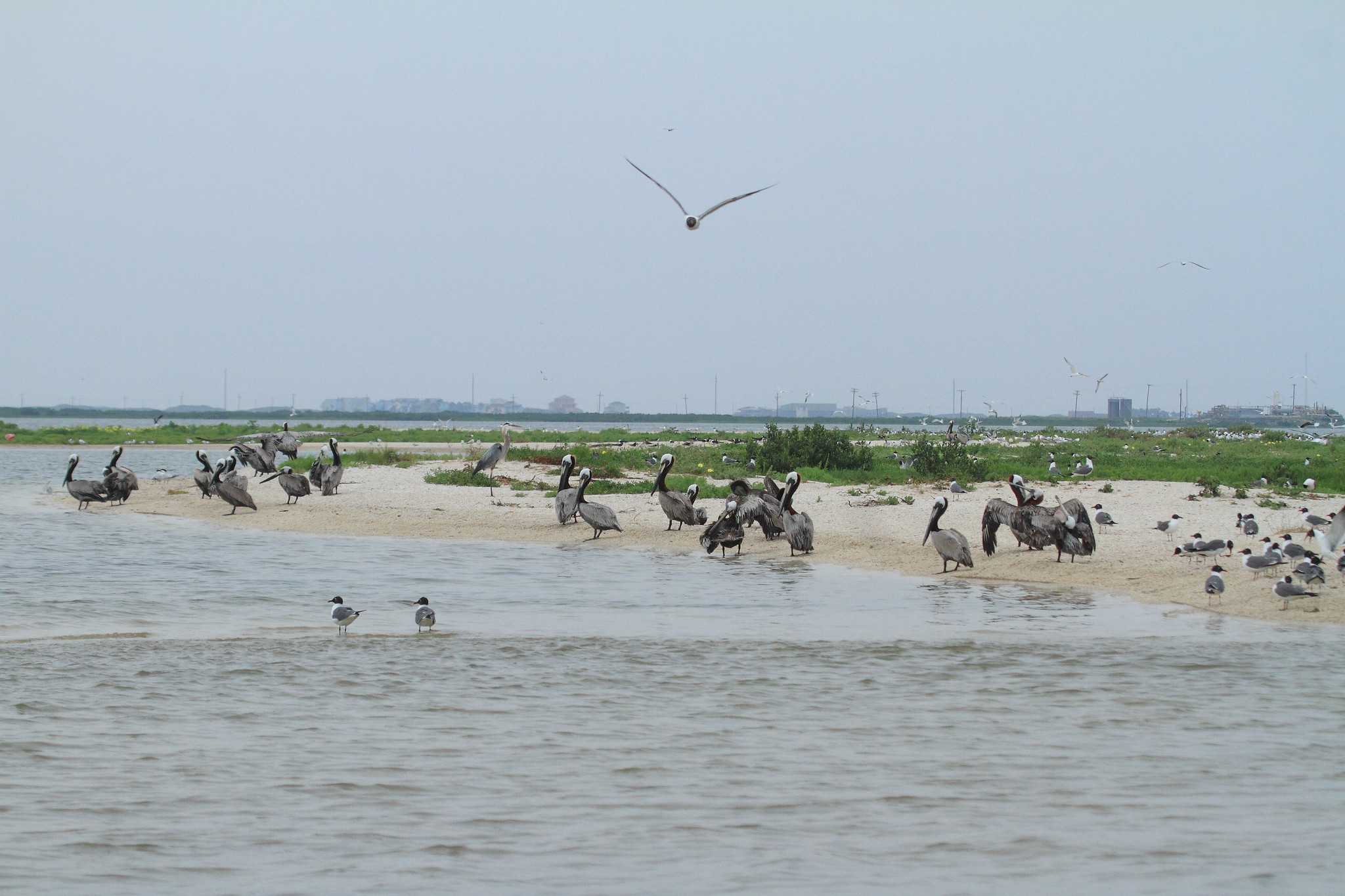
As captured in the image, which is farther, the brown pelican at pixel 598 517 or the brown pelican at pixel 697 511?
the brown pelican at pixel 697 511

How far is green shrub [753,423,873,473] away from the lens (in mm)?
28531

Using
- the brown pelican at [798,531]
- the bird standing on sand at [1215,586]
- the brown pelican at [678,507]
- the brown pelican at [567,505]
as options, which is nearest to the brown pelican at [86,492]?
the brown pelican at [567,505]

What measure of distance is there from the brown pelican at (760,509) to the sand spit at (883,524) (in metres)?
0.30

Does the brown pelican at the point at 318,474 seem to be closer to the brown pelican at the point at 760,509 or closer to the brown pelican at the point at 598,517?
the brown pelican at the point at 598,517

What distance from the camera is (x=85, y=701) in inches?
337

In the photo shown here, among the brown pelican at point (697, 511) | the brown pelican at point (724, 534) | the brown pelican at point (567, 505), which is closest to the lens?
the brown pelican at point (724, 534)

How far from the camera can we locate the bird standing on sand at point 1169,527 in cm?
1698

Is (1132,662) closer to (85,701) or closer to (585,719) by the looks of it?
(585,719)

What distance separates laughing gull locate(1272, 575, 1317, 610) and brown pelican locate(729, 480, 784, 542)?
8046mm

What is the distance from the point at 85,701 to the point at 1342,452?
109 feet

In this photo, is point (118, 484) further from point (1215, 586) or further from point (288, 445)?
point (1215, 586)

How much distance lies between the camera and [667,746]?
7.44m

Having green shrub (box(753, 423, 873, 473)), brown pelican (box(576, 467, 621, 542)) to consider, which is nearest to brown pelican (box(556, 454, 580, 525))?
brown pelican (box(576, 467, 621, 542))

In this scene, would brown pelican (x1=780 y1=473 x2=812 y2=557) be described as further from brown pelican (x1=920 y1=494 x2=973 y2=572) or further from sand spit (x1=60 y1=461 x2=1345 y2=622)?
brown pelican (x1=920 y1=494 x2=973 y2=572)
